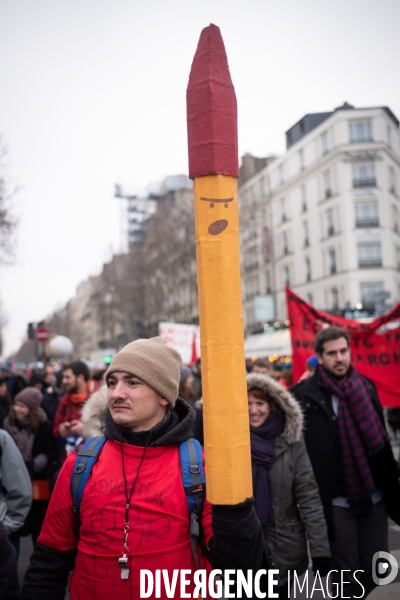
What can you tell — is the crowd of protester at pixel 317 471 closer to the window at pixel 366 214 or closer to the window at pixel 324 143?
the window at pixel 366 214

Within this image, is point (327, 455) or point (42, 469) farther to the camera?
point (42, 469)

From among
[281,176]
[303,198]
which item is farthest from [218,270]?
[281,176]

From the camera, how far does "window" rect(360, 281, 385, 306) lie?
33938 mm

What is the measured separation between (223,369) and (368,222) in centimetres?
3677

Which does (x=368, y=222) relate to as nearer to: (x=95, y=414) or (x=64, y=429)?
(x=64, y=429)

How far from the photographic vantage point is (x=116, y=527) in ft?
6.24

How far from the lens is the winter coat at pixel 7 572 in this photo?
162 centimetres

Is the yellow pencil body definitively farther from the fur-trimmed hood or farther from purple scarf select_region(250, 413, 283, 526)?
the fur-trimmed hood

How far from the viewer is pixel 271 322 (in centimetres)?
4044

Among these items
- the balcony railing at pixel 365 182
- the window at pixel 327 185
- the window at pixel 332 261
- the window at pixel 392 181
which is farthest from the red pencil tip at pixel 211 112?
the window at pixel 392 181

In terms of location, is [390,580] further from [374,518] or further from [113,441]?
[113,441]

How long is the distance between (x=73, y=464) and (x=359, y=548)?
Result: 2.22m

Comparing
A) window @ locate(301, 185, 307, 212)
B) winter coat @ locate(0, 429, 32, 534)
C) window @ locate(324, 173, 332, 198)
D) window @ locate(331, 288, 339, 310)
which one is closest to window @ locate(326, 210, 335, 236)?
window @ locate(324, 173, 332, 198)

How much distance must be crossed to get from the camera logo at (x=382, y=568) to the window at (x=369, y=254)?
33.8 metres
